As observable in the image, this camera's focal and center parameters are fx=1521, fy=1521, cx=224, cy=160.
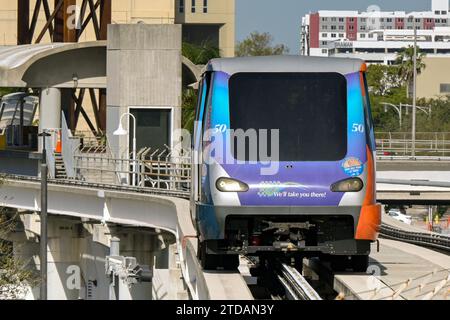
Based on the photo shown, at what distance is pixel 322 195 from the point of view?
17172mm

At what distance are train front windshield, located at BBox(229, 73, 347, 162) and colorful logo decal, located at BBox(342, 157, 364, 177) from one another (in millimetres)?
107

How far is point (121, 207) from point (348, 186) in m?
19.0

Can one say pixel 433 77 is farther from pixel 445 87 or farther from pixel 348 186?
pixel 348 186

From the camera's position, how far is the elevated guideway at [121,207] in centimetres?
2139

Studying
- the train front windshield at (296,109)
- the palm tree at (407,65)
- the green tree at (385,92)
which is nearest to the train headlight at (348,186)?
the train front windshield at (296,109)

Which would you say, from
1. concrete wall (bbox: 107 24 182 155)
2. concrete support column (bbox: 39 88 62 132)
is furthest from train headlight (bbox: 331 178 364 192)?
concrete support column (bbox: 39 88 62 132)

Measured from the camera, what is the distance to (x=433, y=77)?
15625 centimetres

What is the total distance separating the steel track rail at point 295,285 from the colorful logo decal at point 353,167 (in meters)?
1.29

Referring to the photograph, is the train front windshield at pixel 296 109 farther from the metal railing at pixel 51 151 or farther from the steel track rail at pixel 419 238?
the metal railing at pixel 51 151

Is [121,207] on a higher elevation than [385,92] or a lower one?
lower

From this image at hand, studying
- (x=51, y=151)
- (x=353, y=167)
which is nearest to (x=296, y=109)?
(x=353, y=167)
